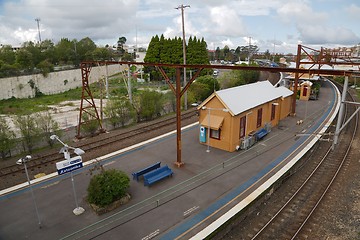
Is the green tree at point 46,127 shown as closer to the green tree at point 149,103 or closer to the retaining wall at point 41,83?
the green tree at point 149,103

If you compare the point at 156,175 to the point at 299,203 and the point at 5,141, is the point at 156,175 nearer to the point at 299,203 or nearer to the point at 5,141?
the point at 299,203

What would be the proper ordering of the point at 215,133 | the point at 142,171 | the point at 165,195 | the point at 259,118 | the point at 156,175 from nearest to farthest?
1. the point at 165,195
2. the point at 156,175
3. the point at 142,171
4. the point at 215,133
5. the point at 259,118

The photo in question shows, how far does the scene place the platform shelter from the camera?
1770 centimetres

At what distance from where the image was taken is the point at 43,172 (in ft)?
52.2

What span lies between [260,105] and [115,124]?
13.5 m

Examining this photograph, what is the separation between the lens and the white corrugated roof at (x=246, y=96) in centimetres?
1792

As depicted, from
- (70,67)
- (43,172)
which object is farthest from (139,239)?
(70,67)

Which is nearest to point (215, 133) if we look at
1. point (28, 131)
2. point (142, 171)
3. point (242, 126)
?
point (242, 126)

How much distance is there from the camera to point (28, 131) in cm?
1906

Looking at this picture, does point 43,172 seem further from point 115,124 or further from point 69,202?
point 115,124

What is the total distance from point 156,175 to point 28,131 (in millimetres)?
11059

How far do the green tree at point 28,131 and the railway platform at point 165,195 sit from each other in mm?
5674

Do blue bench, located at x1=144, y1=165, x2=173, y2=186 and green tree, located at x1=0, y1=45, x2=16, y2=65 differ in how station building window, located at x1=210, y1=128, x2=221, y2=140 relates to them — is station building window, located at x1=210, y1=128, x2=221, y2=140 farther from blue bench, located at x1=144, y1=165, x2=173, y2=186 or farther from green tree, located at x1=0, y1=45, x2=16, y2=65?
green tree, located at x1=0, y1=45, x2=16, y2=65

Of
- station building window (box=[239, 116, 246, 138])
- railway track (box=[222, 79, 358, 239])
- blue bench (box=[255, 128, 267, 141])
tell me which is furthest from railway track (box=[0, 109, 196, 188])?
railway track (box=[222, 79, 358, 239])
